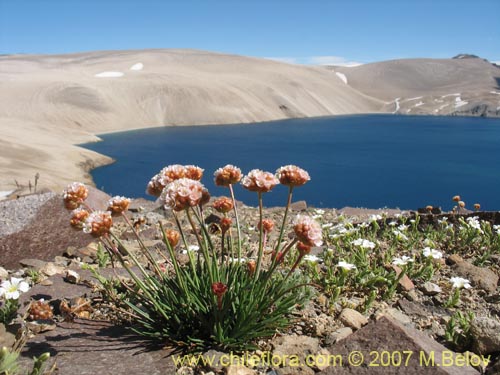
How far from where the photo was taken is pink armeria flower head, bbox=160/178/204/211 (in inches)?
109

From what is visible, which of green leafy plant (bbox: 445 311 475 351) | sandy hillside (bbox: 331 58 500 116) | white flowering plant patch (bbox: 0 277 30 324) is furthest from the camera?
sandy hillside (bbox: 331 58 500 116)

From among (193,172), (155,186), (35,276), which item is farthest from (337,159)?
(155,186)

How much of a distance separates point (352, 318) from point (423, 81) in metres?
171

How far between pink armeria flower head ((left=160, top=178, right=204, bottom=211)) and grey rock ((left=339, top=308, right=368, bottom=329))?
1.60 metres

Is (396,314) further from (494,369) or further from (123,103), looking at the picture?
(123,103)

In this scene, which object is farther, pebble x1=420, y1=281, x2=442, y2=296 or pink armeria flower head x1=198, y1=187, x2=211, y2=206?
pebble x1=420, y1=281, x2=442, y2=296

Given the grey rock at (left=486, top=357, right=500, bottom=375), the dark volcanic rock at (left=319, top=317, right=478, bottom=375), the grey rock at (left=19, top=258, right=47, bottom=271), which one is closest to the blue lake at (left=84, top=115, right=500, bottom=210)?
the grey rock at (left=19, top=258, right=47, bottom=271)

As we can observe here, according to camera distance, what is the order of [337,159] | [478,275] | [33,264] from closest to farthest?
1. [478,275]
2. [33,264]
3. [337,159]

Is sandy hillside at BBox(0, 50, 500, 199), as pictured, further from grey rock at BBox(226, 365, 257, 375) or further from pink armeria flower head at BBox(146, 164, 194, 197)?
grey rock at BBox(226, 365, 257, 375)

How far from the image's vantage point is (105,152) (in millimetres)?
44594

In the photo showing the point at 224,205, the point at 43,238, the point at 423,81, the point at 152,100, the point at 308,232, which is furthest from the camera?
the point at 423,81

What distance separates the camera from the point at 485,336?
3008mm

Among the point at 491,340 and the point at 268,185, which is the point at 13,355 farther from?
the point at 491,340

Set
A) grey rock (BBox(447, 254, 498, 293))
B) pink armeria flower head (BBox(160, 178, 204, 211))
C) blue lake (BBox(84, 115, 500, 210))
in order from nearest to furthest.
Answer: pink armeria flower head (BBox(160, 178, 204, 211))
grey rock (BBox(447, 254, 498, 293))
blue lake (BBox(84, 115, 500, 210))
